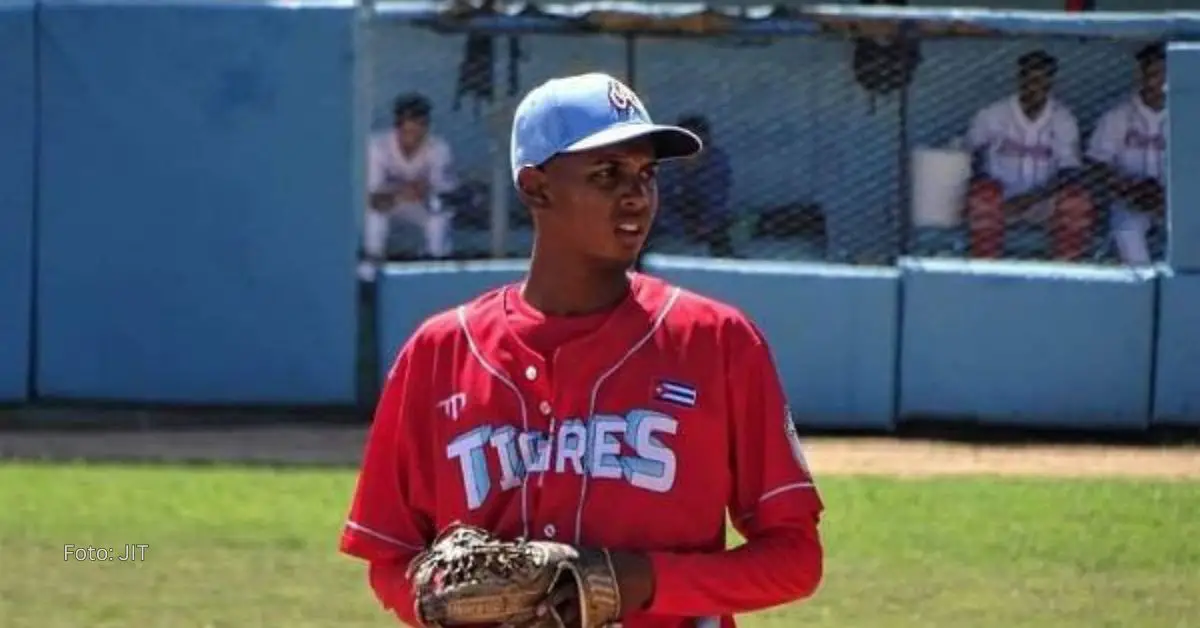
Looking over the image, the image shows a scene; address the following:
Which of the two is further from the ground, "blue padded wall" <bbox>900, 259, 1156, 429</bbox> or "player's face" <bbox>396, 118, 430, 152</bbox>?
"player's face" <bbox>396, 118, 430, 152</bbox>

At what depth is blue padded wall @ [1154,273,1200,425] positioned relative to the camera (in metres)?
11.2

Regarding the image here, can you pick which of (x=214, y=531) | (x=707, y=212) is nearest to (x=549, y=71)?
(x=707, y=212)

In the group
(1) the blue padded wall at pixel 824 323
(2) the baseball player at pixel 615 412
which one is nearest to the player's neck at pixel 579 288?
(2) the baseball player at pixel 615 412

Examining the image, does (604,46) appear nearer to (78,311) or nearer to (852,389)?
(852,389)

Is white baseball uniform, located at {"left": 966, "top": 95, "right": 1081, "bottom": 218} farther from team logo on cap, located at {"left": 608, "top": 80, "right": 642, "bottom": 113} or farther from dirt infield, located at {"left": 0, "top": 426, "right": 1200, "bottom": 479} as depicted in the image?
team logo on cap, located at {"left": 608, "top": 80, "right": 642, "bottom": 113}

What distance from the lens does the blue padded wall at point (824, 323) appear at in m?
11.4

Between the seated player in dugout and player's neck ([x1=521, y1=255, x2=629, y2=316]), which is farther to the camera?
the seated player in dugout

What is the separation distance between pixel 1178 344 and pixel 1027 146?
1.24 m

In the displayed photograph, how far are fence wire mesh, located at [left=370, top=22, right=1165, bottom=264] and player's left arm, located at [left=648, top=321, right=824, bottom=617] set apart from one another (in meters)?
8.57

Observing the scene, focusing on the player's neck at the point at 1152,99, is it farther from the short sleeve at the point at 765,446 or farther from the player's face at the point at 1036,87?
the short sleeve at the point at 765,446

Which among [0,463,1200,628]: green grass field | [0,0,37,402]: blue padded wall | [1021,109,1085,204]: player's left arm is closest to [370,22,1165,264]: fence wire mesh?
[1021,109,1085,204]: player's left arm

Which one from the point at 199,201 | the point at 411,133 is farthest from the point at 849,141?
the point at 199,201

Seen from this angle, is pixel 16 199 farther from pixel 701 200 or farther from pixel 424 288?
pixel 701 200

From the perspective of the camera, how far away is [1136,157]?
1138 centimetres
